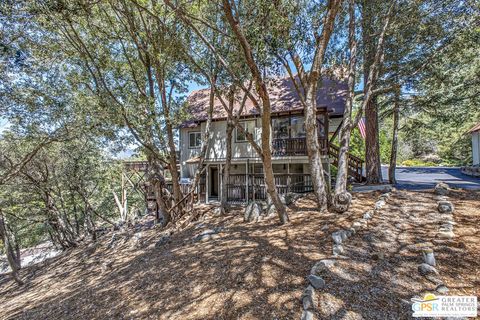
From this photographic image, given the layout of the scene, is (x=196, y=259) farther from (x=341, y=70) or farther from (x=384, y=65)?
(x=384, y=65)

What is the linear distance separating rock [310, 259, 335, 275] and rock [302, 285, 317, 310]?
41cm

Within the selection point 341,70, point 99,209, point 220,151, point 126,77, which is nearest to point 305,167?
point 220,151

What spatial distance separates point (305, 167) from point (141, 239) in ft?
30.2

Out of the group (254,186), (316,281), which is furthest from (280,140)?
(316,281)

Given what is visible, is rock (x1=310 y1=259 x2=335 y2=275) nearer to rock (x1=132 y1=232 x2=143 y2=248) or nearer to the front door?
rock (x1=132 y1=232 x2=143 y2=248)

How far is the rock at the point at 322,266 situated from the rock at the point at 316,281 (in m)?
0.20

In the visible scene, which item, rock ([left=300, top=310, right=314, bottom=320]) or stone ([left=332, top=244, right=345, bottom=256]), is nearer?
rock ([left=300, top=310, right=314, bottom=320])

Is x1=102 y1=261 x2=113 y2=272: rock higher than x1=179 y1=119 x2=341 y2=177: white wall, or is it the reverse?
x1=179 y1=119 x2=341 y2=177: white wall

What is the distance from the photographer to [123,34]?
29.9ft

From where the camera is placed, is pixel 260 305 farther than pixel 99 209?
No

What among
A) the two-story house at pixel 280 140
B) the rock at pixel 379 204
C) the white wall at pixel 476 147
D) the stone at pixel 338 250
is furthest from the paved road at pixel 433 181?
the stone at pixel 338 250

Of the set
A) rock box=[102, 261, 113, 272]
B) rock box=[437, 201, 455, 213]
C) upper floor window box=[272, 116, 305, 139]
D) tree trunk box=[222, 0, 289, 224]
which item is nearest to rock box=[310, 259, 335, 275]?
tree trunk box=[222, 0, 289, 224]

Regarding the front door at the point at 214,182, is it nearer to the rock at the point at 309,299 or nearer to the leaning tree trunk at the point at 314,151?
the leaning tree trunk at the point at 314,151

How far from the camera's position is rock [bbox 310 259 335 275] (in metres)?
3.77
